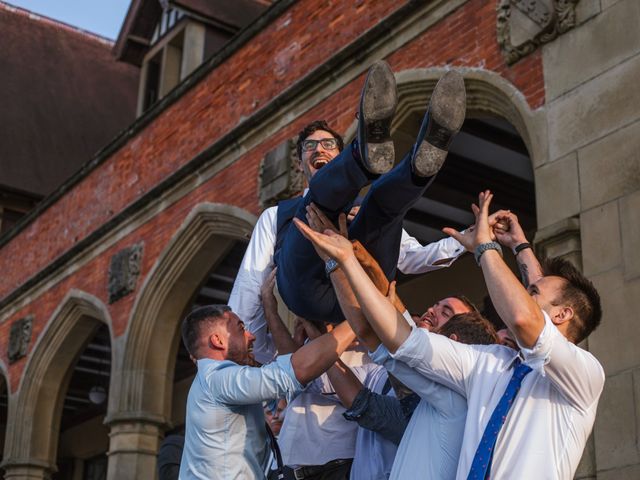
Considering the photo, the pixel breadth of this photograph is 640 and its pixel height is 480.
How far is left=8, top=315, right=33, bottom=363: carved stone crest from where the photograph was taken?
13227 mm

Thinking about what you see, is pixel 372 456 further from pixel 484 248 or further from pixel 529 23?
pixel 529 23

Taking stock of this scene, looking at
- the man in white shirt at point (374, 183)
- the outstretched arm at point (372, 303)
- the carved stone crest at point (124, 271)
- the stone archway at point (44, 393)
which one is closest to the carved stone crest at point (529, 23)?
the man in white shirt at point (374, 183)

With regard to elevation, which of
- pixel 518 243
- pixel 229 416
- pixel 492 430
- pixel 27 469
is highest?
pixel 27 469

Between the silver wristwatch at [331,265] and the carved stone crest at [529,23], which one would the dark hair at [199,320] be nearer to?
the silver wristwatch at [331,265]

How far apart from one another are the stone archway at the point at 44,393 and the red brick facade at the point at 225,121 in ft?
0.87

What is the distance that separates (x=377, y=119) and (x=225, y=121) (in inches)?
274

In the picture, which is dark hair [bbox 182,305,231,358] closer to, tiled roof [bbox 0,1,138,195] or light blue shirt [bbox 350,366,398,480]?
light blue shirt [bbox 350,366,398,480]

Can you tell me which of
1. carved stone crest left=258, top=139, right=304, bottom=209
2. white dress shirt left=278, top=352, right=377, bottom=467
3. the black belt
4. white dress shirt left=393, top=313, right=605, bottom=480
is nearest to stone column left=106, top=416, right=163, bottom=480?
carved stone crest left=258, top=139, right=304, bottom=209

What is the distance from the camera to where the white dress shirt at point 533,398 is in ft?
8.82

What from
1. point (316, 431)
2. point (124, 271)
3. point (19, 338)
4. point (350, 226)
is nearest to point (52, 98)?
point (19, 338)

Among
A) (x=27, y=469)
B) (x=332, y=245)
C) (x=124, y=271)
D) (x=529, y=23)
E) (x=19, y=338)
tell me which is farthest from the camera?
(x=19, y=338)

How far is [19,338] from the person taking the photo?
13375 mm

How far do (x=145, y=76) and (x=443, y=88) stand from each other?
458 inches

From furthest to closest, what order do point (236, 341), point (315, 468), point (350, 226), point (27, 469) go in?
point (27, 469)
point (315, 468)
point (236, 341)
point (350, 226)
